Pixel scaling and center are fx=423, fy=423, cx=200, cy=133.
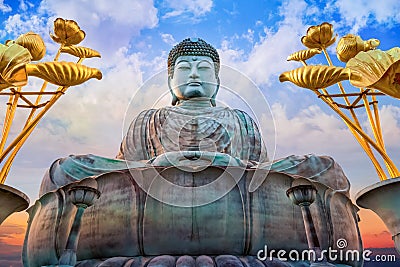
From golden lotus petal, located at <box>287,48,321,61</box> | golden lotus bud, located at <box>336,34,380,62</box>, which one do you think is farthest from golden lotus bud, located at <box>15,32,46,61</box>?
golden lotus bud, located at <box>336,34,380,62</box>

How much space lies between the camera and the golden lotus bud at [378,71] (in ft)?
10.6

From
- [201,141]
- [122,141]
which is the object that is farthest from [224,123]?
[122,141]

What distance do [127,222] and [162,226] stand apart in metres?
0.28

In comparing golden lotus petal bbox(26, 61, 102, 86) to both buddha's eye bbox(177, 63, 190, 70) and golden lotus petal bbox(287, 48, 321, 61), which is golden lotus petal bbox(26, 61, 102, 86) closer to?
buddha's eye bbox(177, 63, 190, 70)

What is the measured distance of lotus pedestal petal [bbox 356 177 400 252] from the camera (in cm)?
283

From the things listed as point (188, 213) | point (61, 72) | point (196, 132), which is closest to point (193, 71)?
point (196, 132)

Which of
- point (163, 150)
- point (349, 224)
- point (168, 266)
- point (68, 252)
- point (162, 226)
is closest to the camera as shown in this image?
point (68, 252)

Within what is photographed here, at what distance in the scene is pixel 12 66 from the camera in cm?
321

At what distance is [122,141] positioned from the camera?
16.5ft

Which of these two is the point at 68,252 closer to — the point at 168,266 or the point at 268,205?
the point at 168,266

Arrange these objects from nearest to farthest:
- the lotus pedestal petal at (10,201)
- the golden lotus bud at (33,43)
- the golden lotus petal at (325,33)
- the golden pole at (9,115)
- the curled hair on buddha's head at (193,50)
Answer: the lotus pedestal petal at (10,201) → the golden pole at (9,115) → the golden lotus bud at (33,43) → the golden lotus petal at (325,33) → the curled hair on buddha's head at (193,50)

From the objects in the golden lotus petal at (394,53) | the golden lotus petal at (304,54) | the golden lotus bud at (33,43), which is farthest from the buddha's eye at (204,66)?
the golden lotus petal at (394,53)

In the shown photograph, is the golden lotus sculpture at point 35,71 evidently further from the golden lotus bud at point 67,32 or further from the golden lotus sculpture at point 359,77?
the golden lotus sculpture at point 359,77

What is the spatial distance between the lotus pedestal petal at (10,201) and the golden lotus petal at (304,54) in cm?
372
